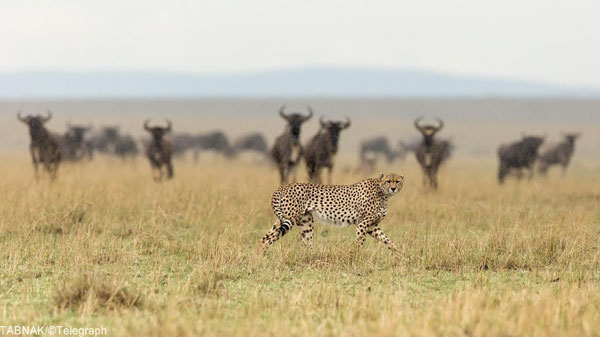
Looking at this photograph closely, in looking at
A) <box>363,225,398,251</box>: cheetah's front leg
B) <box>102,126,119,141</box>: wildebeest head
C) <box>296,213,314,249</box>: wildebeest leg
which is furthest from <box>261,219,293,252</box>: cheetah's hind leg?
<box>102,126,119,141</box>: wildebeest head

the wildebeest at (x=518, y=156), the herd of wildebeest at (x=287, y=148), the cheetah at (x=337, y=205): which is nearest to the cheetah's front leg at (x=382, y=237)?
the cheetah at (x=337, y=205)

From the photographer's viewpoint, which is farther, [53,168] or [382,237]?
[53,168]

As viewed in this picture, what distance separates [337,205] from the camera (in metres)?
8.46

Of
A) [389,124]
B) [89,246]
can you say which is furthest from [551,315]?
[389,124]

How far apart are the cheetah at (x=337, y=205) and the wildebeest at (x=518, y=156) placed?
1379cm

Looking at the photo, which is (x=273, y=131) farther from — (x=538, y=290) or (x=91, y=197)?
(x=538, y=290)

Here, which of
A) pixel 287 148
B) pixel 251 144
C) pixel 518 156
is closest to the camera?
pixel 287 148

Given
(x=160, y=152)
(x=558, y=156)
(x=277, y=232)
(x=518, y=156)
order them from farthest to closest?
(x=558, y=156), (x=518, y=156), (x=160, y=152), (x=277, y=232)

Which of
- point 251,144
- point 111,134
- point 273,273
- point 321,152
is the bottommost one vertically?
point 251,144

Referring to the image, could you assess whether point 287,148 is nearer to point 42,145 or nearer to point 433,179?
point 433,179

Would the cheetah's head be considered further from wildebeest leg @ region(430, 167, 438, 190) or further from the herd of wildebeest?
wildebeest leg @ region(430, 167, 438, 190)

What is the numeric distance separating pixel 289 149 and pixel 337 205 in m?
7.91

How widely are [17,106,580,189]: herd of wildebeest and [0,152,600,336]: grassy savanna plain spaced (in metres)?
3.73

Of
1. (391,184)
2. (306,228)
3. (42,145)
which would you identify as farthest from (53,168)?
(391,184)
